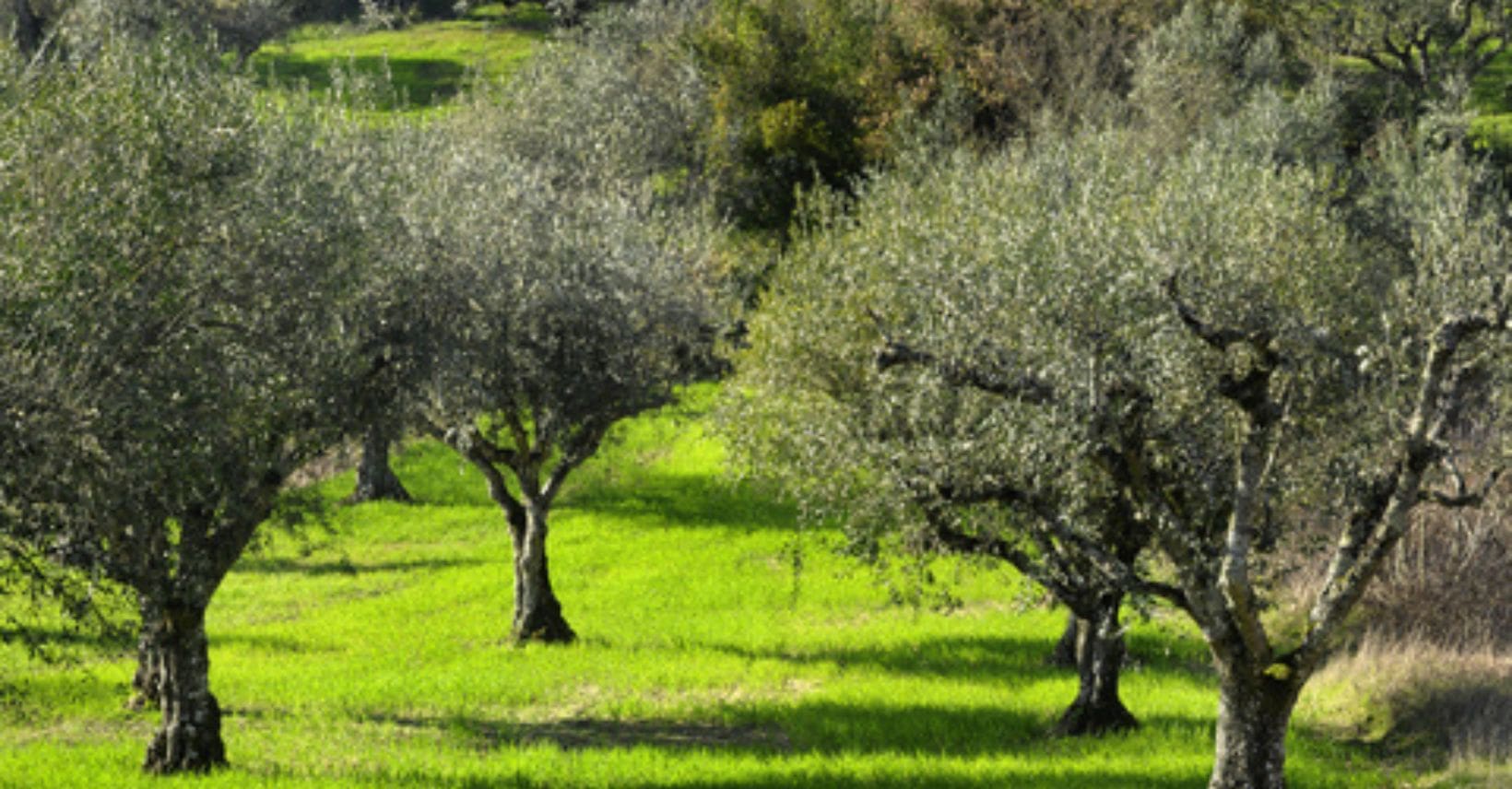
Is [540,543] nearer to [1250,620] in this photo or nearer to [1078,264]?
[1078,264]

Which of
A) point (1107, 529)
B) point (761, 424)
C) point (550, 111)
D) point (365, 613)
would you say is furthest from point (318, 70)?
point (1107, 529)

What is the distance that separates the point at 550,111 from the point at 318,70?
144ft

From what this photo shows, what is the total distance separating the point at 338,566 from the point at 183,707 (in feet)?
72.3

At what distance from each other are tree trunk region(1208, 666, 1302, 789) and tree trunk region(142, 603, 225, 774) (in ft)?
46.1

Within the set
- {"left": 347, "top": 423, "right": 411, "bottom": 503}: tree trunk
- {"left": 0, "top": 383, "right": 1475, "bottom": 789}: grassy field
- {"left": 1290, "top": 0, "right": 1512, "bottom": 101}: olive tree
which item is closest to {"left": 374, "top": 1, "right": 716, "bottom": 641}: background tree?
{"left": 0, "top": 383, "right": 1475, "bottom": 789}: grassy field

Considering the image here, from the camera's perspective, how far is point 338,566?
42.8 meters

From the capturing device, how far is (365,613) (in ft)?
123

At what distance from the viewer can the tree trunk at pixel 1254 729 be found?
16688 millimetres

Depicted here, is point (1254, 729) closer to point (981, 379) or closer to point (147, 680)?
point (981, 379)

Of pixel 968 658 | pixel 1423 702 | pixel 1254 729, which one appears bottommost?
pixel 968 658

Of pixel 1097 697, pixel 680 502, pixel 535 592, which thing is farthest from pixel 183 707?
pixel 680 502

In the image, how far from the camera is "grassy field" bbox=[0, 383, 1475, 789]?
21.0m

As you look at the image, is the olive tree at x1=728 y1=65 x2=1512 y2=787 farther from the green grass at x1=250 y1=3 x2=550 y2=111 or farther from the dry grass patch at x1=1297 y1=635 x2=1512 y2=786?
the green grass at x1=250 y1=3 x2=550 y2=111

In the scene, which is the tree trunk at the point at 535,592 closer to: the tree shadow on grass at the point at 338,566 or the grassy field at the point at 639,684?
the grassy field at the point at 639,684
